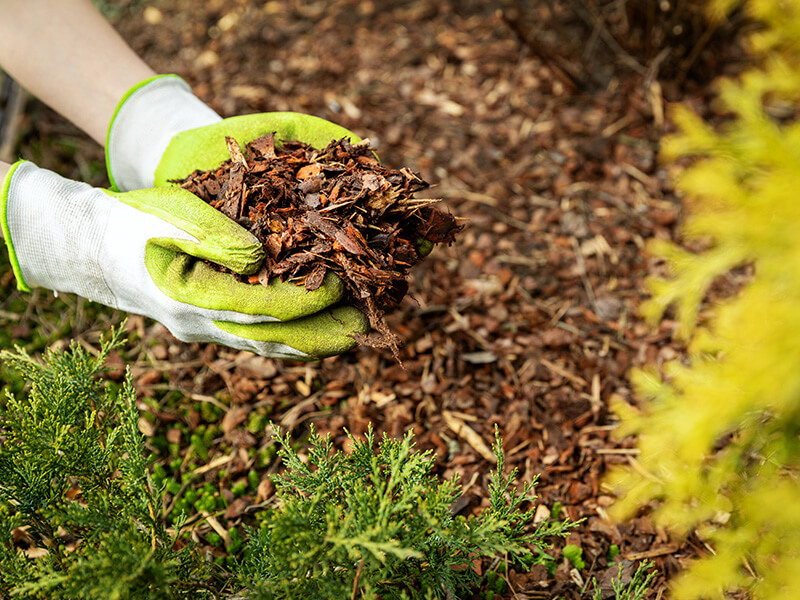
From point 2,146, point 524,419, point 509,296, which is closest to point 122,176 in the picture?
point 2,146

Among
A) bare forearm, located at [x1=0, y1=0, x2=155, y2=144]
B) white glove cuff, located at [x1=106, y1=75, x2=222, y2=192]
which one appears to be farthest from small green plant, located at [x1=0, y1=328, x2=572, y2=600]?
bare forearm, located at [x1=0, y1=0, x2=155, y2=144]

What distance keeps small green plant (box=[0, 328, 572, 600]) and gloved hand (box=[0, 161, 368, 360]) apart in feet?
1.07

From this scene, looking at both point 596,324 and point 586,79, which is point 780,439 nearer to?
point 596,324

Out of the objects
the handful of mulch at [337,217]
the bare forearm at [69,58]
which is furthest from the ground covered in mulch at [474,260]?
the bare forearm at [69,58]

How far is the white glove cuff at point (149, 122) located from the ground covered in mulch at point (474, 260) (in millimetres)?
925

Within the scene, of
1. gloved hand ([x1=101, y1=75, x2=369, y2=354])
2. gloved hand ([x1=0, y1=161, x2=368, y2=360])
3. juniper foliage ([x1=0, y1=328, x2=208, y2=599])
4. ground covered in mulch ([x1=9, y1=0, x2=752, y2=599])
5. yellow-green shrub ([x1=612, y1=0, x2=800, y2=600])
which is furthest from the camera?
ground covered in mulch ([x1=9, y1=0, x2=752, y2=599])

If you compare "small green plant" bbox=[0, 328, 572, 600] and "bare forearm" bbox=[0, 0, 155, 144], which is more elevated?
"bare forearm" bbox=[0, 0, 155, 144]

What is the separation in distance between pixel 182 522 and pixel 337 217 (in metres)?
1.12

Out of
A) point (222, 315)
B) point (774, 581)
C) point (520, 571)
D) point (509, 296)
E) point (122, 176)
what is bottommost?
point (520, 571)

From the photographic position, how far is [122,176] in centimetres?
274

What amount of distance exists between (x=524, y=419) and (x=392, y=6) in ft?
12.0

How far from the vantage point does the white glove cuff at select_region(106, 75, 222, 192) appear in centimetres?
255

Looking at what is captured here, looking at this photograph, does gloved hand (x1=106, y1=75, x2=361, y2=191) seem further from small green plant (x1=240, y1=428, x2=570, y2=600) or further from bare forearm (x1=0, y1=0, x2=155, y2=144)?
small green plant (x1=240, y1=428, x2=570, y2=600)

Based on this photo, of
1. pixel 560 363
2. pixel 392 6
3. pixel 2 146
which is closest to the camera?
pixel 560 363
